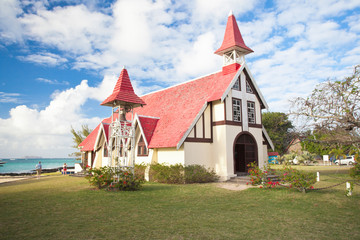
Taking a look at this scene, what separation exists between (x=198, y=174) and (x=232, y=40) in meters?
11.1

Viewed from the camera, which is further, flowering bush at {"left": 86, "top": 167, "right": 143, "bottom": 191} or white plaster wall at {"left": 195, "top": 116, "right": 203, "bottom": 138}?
white plaster wall at {"left": 195, "top": 116, "right": 203, "bottom": 138}

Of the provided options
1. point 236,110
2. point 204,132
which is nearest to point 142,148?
point 204,132

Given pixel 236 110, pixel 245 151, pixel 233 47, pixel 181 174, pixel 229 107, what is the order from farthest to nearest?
pixel 233 47 < pixel 245 151 < pixel 236 110 < pixel 229 107 < pixel 181 174

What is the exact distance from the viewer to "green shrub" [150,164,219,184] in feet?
55.0

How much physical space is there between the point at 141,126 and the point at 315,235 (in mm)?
15526

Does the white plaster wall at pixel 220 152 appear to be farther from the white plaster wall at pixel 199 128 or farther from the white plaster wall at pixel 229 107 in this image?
the white plaster wall at pixel 199 128

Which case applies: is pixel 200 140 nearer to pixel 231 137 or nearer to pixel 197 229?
pixel 231 137

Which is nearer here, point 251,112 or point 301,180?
point 301,180

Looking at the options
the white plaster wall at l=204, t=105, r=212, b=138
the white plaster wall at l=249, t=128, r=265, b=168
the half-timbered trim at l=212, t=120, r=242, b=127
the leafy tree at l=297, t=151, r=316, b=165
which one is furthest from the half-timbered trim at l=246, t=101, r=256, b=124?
the leafy tree at l=297, t=151, r=316, b=165

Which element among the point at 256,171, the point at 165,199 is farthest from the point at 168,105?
the point at 165,199

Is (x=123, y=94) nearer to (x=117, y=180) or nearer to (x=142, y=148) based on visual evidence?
(x=117, y=180)

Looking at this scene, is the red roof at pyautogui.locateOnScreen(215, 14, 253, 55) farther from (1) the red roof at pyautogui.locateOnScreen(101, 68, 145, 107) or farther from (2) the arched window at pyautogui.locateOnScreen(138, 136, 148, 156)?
(2) the arched window at pyautogui.locateOnScreen(138, 136, 148, 156)

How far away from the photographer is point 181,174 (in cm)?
1686

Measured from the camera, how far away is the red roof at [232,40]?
2048cm
